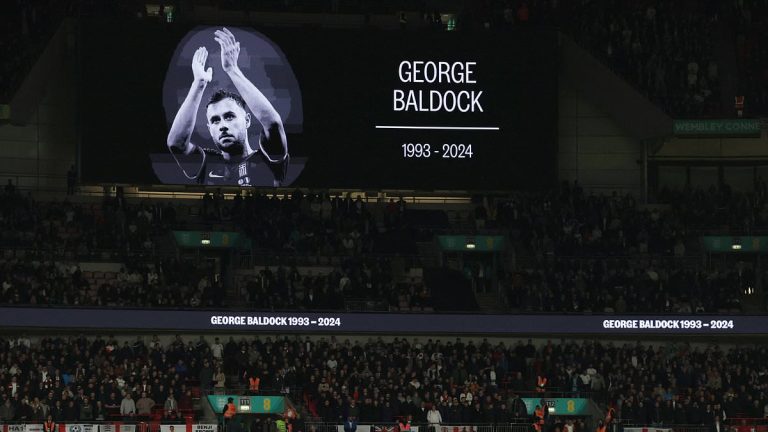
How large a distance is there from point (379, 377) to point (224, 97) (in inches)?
456

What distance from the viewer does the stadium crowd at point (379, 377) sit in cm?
3991

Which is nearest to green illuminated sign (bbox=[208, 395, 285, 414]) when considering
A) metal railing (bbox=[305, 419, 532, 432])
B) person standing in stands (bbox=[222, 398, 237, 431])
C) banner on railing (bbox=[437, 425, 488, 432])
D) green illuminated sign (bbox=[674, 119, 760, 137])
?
person standing in stands (bbox=[222, 398, 237, 431])

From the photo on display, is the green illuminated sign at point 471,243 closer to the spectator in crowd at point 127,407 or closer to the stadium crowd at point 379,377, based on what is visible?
the stadium crowd at point 379,377

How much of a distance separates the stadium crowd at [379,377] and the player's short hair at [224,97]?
788 cm

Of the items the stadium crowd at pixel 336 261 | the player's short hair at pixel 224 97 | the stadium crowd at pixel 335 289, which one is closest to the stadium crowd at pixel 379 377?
the stadium crowd at pixel 335 289

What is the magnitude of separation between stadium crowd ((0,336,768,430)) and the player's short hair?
7879 mm

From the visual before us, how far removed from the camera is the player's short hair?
4941cm

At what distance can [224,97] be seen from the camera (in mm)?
49438

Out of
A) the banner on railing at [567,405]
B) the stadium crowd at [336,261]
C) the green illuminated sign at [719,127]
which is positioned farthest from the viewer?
the green illuminated sign at [719,127]

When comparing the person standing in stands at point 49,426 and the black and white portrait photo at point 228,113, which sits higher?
the black and white portrait photo at point 228,113

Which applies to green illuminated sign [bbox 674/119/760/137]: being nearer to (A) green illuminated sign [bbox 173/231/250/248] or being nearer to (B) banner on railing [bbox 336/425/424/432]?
(A) green illuminated sign [bbox 173/231/250/248]

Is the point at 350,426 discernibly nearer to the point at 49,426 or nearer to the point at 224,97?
the point at 49,426

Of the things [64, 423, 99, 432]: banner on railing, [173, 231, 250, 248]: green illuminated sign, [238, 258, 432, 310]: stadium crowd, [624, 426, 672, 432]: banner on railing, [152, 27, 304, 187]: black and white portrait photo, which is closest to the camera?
[64, 423, 99, 432]: banner on railing

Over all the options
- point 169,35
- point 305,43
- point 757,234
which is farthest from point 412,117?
point 757,234
